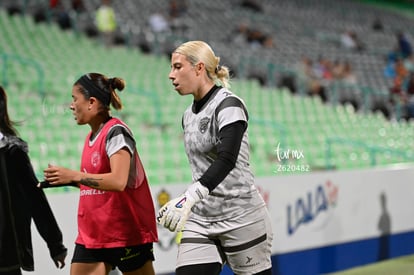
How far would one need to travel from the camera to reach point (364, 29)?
93.1ft

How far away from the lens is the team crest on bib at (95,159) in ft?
16.1

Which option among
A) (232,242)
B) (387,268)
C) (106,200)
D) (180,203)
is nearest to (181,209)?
(180,203)

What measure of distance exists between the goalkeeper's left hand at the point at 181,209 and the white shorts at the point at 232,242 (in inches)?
16.3

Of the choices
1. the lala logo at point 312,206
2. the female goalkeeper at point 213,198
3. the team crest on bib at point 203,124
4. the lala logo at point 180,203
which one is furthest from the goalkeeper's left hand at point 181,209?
the lala logo at point 312,206

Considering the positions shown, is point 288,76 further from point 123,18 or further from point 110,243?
point 110,243

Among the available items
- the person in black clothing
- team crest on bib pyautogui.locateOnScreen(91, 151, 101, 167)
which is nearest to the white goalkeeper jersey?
team crest on bib pyautogui.locateOnScreen(91, 151, 101, 167)

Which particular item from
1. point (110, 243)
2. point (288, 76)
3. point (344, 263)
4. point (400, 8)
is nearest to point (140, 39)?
point (288, 76)

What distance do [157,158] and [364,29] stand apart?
1832 centimetres

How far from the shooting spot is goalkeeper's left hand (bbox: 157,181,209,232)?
14.2ft

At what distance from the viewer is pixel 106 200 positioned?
4.97 m

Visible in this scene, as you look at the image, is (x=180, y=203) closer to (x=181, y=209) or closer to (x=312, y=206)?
(x=181, y=209)

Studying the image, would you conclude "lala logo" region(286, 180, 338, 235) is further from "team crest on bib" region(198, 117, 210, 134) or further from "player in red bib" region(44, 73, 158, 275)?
"team crest on bib" region(198, 117, 210, 134)

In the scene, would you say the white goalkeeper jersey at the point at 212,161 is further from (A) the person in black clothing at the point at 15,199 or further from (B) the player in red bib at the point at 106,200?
(A) the person in black clothing at the point at 15,199

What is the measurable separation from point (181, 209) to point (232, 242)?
0.56m
